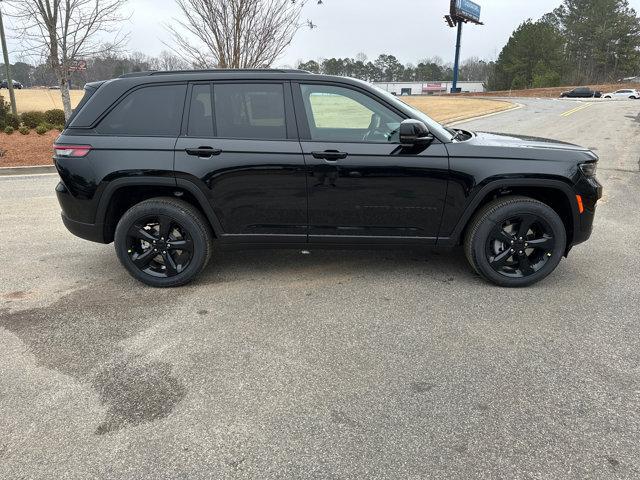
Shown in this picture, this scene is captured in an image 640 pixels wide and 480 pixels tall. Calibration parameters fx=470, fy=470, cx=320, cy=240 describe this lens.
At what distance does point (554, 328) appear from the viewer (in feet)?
11.2

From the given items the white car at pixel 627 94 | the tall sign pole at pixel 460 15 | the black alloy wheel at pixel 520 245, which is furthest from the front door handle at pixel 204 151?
the tall sign pole at pixel 460 15

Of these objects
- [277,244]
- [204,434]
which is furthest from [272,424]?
[277,244]

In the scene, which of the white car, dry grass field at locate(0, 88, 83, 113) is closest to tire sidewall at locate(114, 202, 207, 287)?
dry grass field at locate(0, 88, 83, 113)

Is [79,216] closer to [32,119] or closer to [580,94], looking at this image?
[32,119]

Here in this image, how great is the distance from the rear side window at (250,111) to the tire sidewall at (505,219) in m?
1.89

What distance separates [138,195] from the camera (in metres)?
4.26

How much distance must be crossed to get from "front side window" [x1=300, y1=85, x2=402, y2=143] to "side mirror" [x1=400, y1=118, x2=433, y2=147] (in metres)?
0.14

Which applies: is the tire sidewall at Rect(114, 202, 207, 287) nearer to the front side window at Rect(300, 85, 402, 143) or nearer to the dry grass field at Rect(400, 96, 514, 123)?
the front side window at Rect(300, 85, 402, 143)

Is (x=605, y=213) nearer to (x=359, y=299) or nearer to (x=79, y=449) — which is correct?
(x=359, y=299)

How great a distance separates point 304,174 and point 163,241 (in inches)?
54.5

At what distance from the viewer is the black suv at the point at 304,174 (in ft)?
12.7

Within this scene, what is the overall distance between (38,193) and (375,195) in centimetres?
669

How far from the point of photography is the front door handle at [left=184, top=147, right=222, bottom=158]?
12.8 feet

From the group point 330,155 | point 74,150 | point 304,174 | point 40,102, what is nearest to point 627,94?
point 40,102
